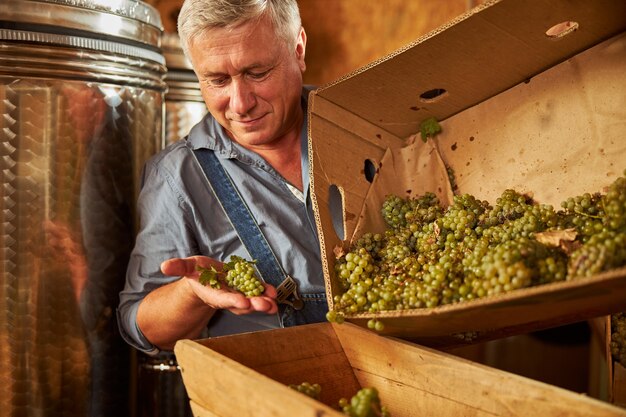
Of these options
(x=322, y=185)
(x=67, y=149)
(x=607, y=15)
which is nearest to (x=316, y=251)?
(x=322, y=185)

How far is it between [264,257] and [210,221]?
22 cm

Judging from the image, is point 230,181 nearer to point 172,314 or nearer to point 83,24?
point 172,314

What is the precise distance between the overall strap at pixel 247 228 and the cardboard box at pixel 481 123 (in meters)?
0.21

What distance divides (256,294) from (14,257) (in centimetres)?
82

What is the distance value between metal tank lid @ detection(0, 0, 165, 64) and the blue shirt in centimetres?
39

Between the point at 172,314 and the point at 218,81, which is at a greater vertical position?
the point at 218,81

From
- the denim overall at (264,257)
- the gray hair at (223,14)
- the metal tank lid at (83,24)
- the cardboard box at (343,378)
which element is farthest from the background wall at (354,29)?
the cardboard box at (343,378)


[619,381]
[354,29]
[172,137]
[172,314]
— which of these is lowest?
[619,381]

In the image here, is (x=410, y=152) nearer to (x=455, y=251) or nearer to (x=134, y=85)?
(x=455, y=251)

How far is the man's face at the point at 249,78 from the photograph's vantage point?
1862mm

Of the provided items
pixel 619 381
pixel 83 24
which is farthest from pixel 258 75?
pixel 619 381

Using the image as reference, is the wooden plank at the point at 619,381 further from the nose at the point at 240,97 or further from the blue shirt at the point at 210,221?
the nose at the point at 240,97

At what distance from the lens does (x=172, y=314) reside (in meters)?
1.94

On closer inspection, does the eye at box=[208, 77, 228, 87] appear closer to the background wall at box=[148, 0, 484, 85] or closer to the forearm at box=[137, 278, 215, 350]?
A: the forearm at box=[137, 278, 215, 350]
